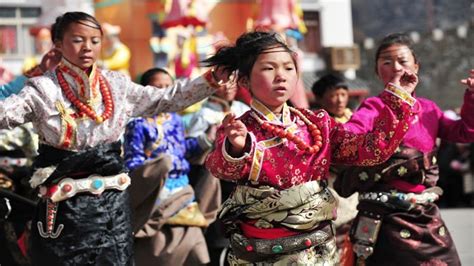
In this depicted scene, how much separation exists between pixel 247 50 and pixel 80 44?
82 cm

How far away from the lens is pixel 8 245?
5395 millimetres

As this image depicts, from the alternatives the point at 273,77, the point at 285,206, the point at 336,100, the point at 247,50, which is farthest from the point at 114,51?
the point at 285,206

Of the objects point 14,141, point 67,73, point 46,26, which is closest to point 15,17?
point 46,26

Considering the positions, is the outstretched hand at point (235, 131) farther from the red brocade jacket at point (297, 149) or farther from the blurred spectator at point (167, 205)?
the blurred spectator at point (167, 205)

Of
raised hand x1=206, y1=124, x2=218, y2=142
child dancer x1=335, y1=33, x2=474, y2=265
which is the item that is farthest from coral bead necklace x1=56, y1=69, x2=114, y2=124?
raised hand x1=206, y1=124, x2=218, y2=142

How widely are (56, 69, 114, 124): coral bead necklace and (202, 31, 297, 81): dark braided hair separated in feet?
1.81

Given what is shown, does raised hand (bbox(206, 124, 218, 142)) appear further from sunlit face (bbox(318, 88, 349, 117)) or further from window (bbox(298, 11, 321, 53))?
window (bbox(298, 11, 321, 53))

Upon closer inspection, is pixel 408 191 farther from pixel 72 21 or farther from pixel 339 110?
pixel 72 21

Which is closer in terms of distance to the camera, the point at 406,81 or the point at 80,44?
the point at 406,81

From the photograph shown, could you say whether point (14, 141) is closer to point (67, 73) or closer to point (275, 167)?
point (67, 73)

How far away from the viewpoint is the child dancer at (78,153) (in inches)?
145

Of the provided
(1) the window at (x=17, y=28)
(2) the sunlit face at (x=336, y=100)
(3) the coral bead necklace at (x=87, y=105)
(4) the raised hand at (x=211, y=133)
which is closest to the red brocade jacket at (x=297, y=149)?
(3) the coral bead necklace at (x=87, y=105)

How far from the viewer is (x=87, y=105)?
378cm

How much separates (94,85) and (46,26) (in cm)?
622
